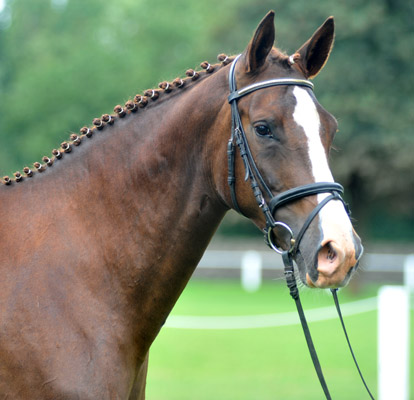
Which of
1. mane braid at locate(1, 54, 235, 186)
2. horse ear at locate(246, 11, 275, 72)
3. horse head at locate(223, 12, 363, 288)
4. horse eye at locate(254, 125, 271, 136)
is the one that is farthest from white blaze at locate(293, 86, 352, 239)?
mane braid at locate(1, 54, 235, 186)

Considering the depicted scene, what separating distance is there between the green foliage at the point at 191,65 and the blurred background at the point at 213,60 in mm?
47

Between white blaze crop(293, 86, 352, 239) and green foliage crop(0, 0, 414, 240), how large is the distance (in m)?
15.5

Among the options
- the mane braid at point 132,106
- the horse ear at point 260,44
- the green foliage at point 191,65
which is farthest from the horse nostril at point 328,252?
the green foliage at point 191,65

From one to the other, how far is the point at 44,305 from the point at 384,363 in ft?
15.8

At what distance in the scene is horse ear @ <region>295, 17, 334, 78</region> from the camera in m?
3.19

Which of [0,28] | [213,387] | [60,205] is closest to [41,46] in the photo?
[0,28]

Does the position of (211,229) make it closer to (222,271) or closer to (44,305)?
(44,305)

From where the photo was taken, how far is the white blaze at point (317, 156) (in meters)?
2.68

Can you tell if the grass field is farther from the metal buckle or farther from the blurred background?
the metal buckle

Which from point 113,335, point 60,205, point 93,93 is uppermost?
point 60,205

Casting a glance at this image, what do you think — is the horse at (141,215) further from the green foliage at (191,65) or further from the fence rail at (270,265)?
the fence rail at (270,265)

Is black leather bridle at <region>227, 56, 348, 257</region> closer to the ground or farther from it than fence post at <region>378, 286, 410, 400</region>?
farther from it

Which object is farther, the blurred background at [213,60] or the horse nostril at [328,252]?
the blurred background at [213,60]

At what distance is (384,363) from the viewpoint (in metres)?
6.63
